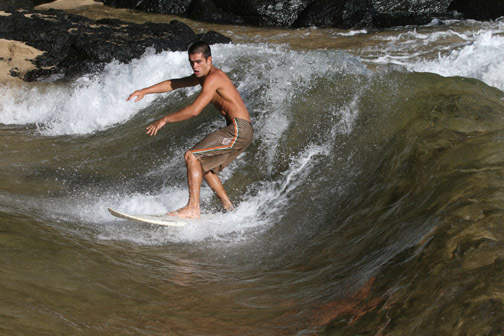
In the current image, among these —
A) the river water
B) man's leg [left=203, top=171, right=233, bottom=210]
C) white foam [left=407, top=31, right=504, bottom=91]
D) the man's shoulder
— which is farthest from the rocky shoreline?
the man's shoulder

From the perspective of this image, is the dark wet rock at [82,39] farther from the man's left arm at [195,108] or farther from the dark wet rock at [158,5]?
the man's left arm at [195,108]

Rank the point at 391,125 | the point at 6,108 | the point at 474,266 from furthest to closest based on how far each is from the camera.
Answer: the point at 6,108 < the point at 391,125 < the point at 474,266

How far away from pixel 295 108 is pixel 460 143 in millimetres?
2508

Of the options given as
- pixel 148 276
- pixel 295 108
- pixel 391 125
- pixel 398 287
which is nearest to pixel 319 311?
pixel 398 287

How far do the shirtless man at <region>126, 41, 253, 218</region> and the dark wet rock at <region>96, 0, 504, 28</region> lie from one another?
952 centimetres

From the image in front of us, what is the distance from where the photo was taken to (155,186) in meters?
6.52

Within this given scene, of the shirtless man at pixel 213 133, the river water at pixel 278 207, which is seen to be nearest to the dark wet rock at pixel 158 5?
the river water at pixel 278 207

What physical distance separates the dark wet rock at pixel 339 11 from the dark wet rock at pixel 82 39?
2.42 m

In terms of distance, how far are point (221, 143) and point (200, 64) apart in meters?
0.81

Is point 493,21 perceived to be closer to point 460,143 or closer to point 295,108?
point 295,108

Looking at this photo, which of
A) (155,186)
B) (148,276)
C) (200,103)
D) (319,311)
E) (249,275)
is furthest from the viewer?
(155,186)

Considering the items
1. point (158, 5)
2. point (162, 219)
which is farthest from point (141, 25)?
point (162, 219)

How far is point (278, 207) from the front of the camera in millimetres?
5824

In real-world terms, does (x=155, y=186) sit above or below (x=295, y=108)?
below
